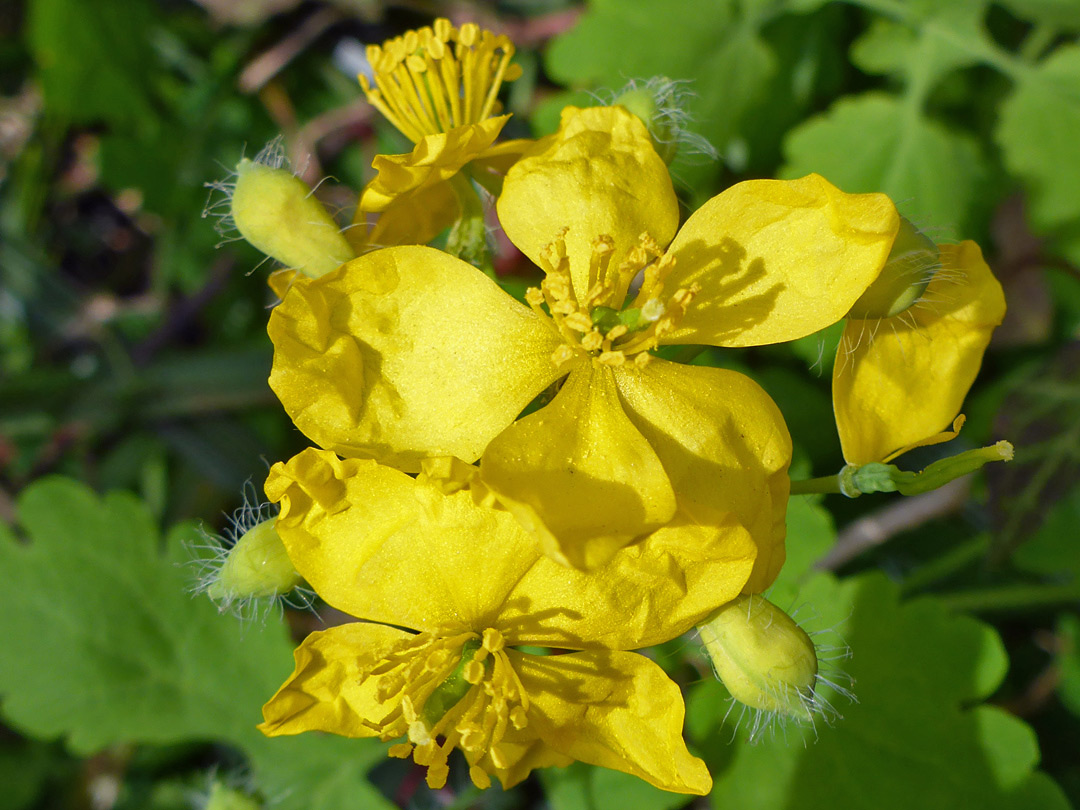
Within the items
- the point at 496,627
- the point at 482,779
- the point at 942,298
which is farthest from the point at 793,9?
the point at 482,779

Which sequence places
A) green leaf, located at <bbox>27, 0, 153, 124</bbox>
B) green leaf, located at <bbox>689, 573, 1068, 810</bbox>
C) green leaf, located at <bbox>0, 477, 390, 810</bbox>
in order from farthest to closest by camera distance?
green leaf, located at <bbox>27, 0, 153, 124</bbox>
green leaf, located at <bbox>0, 477, 390, 810</bbox>
green leaf, located at <bbox>689, 573, 1068, 810</bbox>

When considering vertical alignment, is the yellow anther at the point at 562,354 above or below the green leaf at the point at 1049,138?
above

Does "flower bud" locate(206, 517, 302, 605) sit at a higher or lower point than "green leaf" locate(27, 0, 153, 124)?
lower

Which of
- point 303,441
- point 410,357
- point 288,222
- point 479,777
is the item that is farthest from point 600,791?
point 303,441

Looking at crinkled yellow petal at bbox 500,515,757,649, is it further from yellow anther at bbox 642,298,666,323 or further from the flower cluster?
yellow anther at bbox 642,298,666,323

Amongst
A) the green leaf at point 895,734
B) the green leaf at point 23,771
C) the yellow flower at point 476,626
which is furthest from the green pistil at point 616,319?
the green leaf at point 23,771

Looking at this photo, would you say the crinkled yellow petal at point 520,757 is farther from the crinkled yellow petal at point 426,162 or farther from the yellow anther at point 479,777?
the crinkled yellow petal at point 426,162

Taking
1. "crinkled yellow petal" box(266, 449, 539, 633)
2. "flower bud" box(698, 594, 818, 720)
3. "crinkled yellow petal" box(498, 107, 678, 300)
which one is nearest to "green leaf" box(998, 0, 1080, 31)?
"crinkled yellow petal" box(498, 107, 678, 300)
